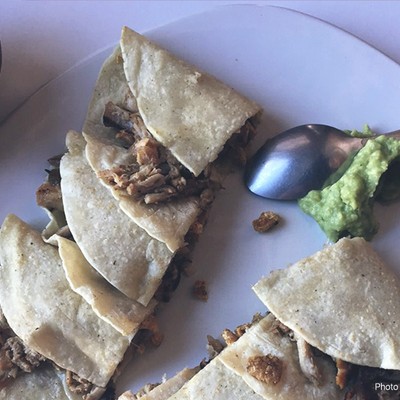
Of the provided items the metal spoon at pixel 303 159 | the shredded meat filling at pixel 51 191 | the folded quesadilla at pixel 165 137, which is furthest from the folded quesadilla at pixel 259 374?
the shredded meat filling at pixel 51 191

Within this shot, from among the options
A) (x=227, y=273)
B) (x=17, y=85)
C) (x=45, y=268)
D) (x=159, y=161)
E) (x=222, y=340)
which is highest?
(x=17, y=85)

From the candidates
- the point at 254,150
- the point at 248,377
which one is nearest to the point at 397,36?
the point at 254,150

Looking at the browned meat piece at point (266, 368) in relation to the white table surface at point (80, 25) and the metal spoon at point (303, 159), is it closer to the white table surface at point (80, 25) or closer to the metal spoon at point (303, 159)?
the metal spoon at point (303, 159)

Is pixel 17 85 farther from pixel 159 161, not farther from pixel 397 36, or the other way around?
pixel 397 36

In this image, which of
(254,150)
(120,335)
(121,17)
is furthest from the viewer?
(121,17)

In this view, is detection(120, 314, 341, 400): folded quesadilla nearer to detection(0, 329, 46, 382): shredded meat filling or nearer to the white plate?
the white plate
